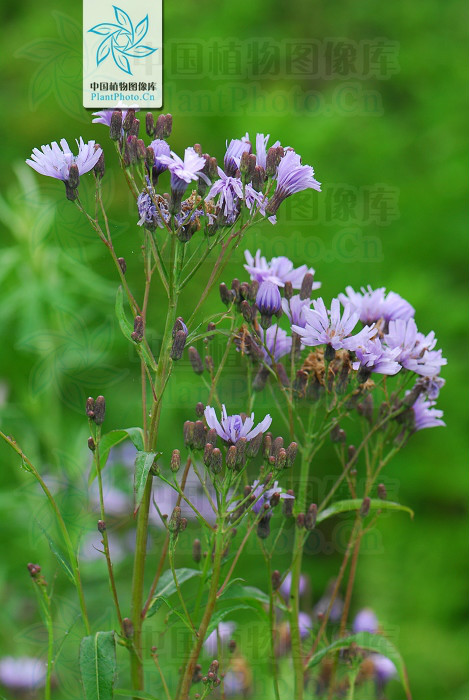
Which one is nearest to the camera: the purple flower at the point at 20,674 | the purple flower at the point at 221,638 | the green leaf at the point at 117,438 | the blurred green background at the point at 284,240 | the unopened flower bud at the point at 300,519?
the green leaf at the point at 117,438

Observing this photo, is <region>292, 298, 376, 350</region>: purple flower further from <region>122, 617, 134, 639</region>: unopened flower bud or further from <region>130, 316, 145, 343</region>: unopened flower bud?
<region>122, 617, 134, 639</region>: unopened flower bud

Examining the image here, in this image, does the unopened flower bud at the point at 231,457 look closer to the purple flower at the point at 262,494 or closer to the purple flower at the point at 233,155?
the purple flower at the point at 262,494

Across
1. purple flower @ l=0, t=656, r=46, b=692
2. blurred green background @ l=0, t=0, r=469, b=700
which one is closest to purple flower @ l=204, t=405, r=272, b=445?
blurred green background @ l=0, t=0, r=469, b=700

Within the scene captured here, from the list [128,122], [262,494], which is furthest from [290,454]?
[128,122]

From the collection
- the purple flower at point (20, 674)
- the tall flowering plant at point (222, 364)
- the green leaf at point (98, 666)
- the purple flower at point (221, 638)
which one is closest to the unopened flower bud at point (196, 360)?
the tall flowering plant at point (222, 364)

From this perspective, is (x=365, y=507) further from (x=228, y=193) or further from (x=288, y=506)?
(x=228, y=193)
